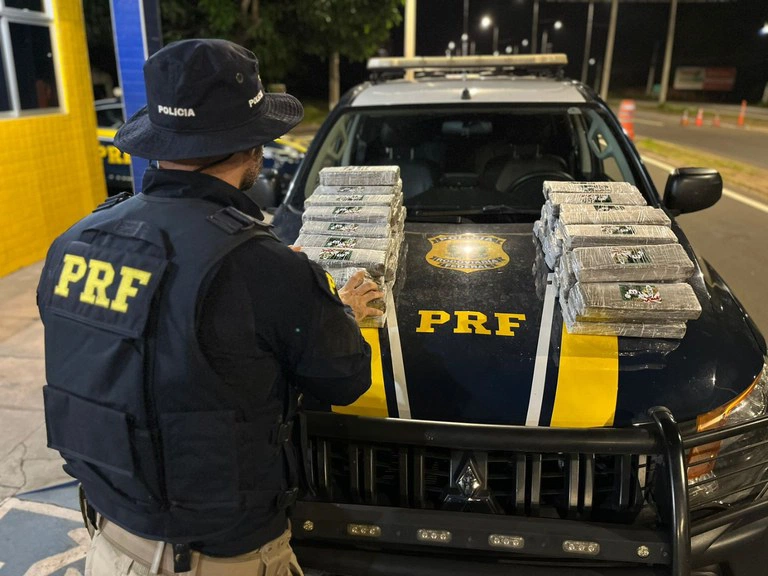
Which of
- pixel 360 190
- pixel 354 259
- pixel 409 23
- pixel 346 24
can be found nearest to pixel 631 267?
pixel 354 259

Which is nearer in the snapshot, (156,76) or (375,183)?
(156,76)

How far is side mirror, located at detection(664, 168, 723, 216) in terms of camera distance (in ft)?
10.3

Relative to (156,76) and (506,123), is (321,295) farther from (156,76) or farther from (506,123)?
(506,123)

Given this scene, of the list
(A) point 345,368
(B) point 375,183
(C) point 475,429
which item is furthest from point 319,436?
(B) point 375,183

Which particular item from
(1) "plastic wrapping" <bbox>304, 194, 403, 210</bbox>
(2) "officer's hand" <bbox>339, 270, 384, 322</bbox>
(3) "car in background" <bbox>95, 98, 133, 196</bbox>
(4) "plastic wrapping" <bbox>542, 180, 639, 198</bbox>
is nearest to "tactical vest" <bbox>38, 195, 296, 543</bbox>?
(2) "officer's hand" <bbox>339, 270, 384, 322</bbox>

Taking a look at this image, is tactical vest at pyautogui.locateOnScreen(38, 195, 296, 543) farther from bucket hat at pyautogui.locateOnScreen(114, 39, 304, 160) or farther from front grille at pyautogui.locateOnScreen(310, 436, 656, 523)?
front grille at pyautogui.locateOnScreen(310, 436, 656, 523)

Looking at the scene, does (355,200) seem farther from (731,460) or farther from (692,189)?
(731,460)

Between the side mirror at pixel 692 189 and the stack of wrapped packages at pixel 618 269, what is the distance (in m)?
0.52

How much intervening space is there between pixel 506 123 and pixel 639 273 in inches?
66.6

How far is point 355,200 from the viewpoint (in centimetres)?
287

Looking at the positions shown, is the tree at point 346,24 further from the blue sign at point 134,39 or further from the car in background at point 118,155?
the blue sign at point 134,39

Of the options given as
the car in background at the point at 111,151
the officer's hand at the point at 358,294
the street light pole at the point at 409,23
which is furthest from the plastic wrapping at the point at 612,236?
the street light pole at the point at 409,23

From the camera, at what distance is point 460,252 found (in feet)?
9.26

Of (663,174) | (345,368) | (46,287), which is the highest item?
(46,287)
